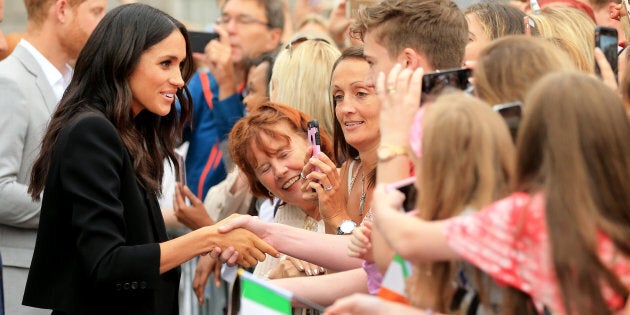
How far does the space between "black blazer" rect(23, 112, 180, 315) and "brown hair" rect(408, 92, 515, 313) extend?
1534mm

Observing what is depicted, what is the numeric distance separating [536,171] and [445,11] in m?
1.37

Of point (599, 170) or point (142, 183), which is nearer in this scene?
point (599, 170)

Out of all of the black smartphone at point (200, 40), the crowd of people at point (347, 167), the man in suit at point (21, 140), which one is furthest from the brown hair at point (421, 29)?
the black smartphone at point (200, 40)

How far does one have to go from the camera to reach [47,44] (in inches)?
239

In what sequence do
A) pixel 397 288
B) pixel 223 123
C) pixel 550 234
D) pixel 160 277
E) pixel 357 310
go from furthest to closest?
pixel 223 123
pixel 160 277
pixel 397 288
pixel 357 310
pixel 550 234

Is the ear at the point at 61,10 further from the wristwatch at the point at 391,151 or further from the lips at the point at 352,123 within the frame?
the wristwatch at the point at 391,151

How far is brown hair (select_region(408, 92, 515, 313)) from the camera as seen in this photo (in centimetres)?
289

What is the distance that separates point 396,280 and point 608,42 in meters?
1.28

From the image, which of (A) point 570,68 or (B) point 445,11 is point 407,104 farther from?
(B) point 445,11

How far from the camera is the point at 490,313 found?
293cm

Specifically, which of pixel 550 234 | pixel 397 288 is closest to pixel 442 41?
pixel 397 288

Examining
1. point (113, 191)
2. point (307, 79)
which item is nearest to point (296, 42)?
point (307, 79)

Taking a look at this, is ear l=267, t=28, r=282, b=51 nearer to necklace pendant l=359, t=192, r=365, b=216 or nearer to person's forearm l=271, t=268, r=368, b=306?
necklace pendant l=359, t=192, r=365, b=216

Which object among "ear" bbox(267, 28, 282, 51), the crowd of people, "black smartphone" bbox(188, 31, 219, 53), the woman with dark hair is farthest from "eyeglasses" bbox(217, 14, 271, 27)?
the woman with dark hair
